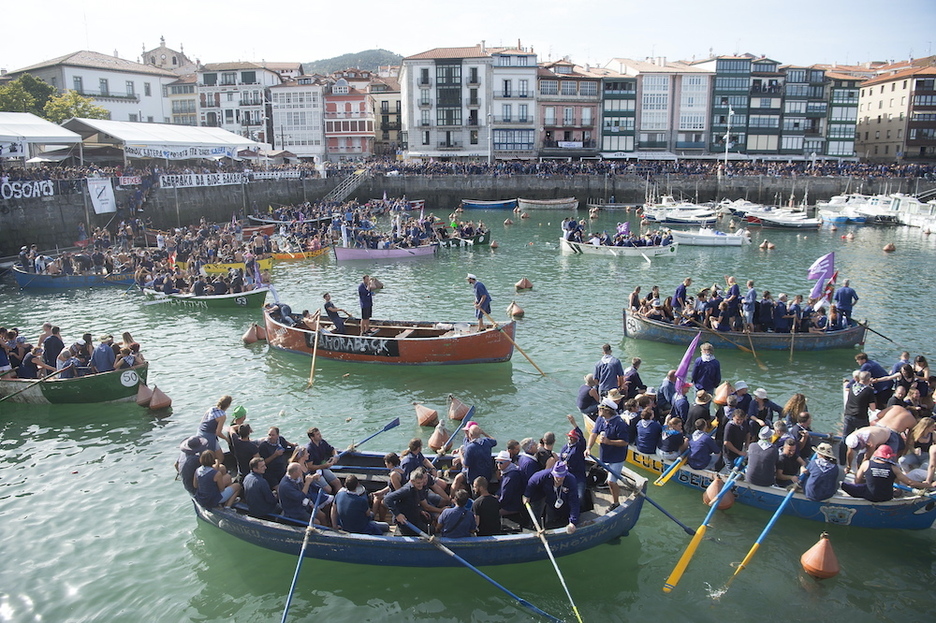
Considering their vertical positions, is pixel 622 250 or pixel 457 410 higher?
pixel 622 250

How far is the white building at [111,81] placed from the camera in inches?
3041

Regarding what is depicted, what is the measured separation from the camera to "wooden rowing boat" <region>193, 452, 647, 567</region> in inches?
396

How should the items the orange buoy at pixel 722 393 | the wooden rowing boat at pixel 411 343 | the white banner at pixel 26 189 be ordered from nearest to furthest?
the orange buoy at pixel 722 393 < the wooden rowing boat at pixel 411 343 < the white banner at pixel 26 189

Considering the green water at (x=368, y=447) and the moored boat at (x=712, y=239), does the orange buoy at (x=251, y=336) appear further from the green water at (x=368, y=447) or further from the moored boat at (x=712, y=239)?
the moored boat at (x=712, y=239)

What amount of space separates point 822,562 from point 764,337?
11.9m

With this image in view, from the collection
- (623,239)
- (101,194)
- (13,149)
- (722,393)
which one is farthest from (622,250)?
(13,149)

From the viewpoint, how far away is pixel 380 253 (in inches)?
1613

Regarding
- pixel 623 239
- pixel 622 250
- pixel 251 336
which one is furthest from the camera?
pixel 623 239

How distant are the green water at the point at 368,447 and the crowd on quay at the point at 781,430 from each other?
0.99 metres

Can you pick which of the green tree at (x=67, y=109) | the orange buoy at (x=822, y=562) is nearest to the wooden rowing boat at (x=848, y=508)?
the orange buoy at (x=822, y=562)

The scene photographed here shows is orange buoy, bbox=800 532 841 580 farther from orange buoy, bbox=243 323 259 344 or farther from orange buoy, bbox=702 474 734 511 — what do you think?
orange buoy, bbox=243 323 259 344

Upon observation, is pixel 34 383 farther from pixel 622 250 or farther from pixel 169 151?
pixel 169 151

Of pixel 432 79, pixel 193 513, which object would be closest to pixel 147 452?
pixel 193 513

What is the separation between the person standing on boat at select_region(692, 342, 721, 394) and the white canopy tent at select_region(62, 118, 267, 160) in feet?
135
